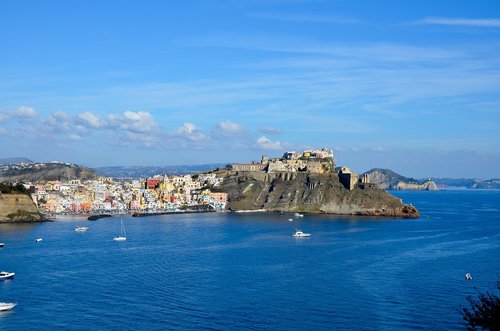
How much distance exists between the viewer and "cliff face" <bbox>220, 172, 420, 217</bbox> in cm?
5788

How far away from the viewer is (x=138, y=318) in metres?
17.9

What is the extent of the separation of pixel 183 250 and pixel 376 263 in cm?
936

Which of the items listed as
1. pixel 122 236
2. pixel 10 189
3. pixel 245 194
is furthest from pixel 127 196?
pixel 122 236

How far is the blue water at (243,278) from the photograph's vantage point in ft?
58.9

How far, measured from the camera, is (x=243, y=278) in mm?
23844

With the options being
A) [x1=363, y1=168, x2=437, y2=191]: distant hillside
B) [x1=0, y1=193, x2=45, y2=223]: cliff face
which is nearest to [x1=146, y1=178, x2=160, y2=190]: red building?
[x1=0, y1=193, x2=45, y2=223]: cliff face

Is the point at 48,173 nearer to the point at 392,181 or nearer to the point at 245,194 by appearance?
the point at 245,194

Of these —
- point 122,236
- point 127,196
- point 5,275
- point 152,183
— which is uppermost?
point 152,183

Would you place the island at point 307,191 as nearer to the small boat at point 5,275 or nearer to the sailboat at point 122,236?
the sailboat at point 122,236

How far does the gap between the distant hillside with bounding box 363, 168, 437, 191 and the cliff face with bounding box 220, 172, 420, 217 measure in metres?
84.4

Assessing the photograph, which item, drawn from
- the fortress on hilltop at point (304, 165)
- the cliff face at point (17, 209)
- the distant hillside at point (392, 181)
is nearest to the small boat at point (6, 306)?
the cliff face at point (17, 209)

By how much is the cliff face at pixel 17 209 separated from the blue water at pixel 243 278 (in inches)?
213

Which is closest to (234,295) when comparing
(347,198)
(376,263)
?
(376,263)

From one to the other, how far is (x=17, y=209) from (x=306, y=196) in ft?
85.5
